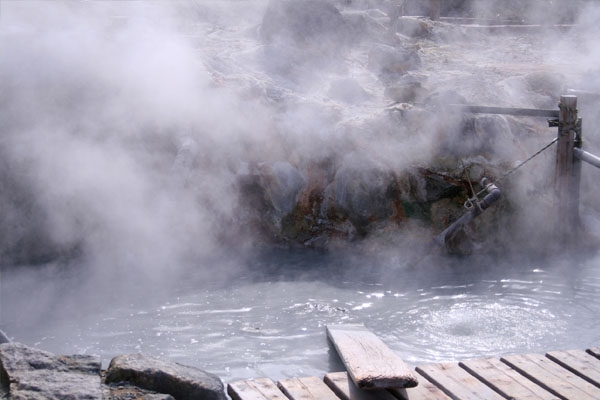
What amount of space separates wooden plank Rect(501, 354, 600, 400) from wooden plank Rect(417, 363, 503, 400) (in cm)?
29

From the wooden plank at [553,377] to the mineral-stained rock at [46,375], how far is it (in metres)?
2.19

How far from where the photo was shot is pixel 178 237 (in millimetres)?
6617

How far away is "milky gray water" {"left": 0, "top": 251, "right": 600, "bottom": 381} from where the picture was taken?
4484 millimetres

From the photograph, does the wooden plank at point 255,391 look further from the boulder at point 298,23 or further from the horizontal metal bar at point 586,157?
the boulder at point 298,23

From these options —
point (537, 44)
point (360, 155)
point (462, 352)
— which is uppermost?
point (537, 44)

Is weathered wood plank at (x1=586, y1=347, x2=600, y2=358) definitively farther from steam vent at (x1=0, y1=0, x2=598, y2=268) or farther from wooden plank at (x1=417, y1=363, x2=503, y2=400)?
steam vent at (x1=0, y1=0, x2=598, y2=268)

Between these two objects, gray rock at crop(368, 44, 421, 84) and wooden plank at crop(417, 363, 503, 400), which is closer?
wooden plank at crop(417, 363, 503, 400)

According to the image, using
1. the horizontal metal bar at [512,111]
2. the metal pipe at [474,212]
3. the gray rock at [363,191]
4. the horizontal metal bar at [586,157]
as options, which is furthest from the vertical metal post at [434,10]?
the metal pipe at [474,212]

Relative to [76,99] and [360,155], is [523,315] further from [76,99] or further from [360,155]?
[76,99]

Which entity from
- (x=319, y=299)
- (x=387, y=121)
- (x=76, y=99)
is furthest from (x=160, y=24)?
(x=319, y=299)

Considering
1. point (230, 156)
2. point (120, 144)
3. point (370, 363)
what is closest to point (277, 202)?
point (230, 156)

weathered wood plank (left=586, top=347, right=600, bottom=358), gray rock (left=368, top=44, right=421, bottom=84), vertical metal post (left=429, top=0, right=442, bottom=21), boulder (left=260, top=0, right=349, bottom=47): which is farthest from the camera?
vertical metal post (left=429, top=0, right=442, bottom=21)

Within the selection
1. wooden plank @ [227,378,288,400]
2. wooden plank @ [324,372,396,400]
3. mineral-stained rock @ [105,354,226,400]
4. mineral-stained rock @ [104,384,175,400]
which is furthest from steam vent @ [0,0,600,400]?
mineral-stained rock @ [104,384,175,400]

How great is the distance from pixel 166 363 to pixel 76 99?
487 centimetres
